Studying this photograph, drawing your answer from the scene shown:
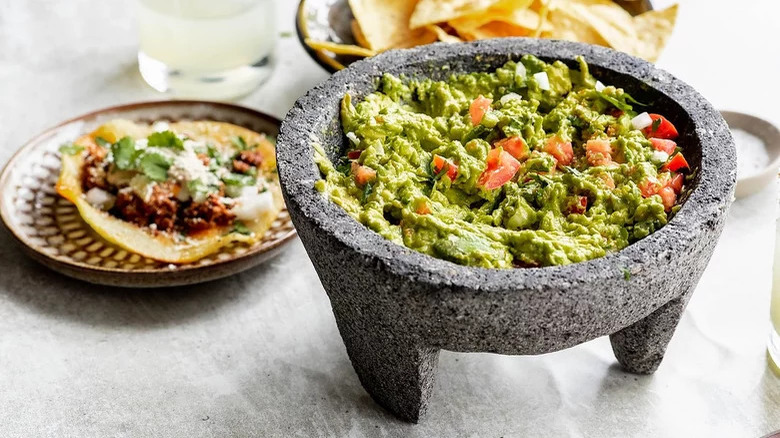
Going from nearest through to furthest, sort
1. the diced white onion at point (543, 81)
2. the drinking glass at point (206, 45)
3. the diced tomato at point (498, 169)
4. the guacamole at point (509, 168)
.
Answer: the guacamole at point (509, 168) → the diced tomato at point (498, 169) → the diced white onion at point (543, 81) → the drinking glass at point (206, 45)

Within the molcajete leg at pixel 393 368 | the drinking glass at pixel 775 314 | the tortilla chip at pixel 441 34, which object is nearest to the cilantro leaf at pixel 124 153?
the molcajete leg at pixel 393 368

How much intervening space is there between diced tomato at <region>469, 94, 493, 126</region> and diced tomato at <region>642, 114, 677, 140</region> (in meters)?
0.37

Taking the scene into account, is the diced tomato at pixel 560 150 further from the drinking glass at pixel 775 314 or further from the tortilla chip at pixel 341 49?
the tortilla chip at pixel 341 49

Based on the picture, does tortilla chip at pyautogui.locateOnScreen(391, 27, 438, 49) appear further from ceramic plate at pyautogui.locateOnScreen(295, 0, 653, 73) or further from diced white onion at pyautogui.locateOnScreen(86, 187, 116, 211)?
diced white onion at pyautogui.locateOnScreen(86, 187, 116, 211)

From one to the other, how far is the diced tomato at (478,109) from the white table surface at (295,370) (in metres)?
0.65

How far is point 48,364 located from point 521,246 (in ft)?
4.29

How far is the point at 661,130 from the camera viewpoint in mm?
2240

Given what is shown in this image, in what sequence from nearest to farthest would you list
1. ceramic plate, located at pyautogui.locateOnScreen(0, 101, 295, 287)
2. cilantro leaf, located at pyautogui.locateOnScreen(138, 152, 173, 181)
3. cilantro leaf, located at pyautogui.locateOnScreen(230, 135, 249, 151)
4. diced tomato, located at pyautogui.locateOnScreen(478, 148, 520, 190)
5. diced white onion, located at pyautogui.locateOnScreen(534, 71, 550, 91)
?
diced tomato, located at pyautogui.locateOnScreen(478, 148, 520, 190)
diced white onion, located at pyautogui.locateOnScreen(534, 71, 550, 91)
ceramic plate, located at pyautogui.locateOnScreen(0, 101, 295, 287)
cilantro leaf, located at pyautogui.locateOnScreen(138, 152, 173, 181)
cilantro leaf, located at pyautogui.locateOnScreen(230, 135, 249, 151)

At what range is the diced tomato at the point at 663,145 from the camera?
216 centimetres

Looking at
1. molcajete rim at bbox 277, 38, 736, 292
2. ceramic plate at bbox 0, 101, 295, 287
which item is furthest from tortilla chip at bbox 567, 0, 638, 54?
ceramic plate at bbox 0, 101, 295, 287

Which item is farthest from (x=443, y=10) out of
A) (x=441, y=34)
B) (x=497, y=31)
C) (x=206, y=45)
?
(x=206, y=45)

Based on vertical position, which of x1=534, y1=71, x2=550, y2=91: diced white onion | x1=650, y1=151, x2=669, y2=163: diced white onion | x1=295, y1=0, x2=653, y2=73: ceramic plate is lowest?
x1=295, y1=0, x2=653, y2=73: ceramic plate

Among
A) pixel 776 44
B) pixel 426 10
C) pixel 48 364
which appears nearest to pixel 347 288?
pixel 48 364

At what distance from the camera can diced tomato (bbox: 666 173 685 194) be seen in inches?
83.2
